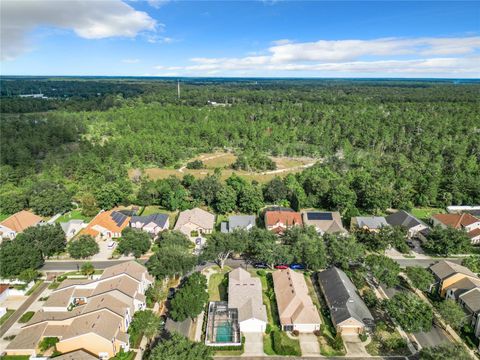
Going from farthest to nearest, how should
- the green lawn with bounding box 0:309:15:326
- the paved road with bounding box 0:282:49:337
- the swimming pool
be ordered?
the green lawn with bounding box 0:309:15:326, the paved road with bounding box 0:282:49:337, the swimming pool

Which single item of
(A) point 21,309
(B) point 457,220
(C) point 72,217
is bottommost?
(C) point 72,217

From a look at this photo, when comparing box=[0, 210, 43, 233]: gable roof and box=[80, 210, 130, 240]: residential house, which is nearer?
box=[80, 210, 130, 240]: residential house

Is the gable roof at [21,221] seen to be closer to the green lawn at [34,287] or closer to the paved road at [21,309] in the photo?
the green lawn at [34,287]

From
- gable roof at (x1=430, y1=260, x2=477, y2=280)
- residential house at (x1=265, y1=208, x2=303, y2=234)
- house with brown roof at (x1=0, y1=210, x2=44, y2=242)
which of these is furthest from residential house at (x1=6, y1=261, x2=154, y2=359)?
gable roof at (x1=430, y1=260, x2=477, y2=280)

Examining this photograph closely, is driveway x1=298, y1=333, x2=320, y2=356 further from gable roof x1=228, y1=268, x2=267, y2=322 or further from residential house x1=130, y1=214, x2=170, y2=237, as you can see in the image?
residential house x1=130, y1=214, x2=170, y2=237

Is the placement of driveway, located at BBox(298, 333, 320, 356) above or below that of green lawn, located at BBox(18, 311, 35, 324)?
below

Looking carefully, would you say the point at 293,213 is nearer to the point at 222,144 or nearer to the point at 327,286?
the point at 327,286

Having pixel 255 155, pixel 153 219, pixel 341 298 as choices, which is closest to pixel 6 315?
pixel 153 219

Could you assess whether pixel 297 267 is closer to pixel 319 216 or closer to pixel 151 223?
pixel 319 216
